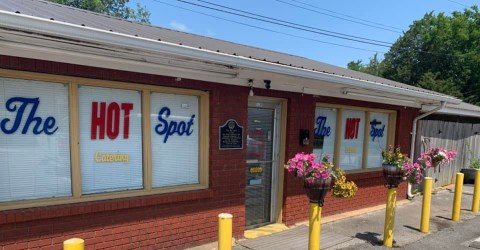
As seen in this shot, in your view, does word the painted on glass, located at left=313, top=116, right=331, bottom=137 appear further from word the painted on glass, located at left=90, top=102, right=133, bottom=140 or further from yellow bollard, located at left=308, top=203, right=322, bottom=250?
word the painted on glass, located at left=90, top=102, right=133, bottom=140

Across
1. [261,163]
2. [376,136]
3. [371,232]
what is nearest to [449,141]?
[376,136]

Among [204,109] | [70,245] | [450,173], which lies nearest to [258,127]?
[204,109]

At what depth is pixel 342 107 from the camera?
678cm

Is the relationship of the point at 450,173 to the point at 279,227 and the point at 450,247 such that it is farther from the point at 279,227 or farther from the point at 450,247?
the point at 279,227

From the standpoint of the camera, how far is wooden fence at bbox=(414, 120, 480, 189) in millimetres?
8980

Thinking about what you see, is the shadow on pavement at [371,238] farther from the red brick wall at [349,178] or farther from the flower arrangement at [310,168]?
the flower arrangement at [310,168]

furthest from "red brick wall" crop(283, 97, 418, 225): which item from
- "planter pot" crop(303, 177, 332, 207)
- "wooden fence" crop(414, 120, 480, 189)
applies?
"planter pot" crop(303, 177, 332, 207)

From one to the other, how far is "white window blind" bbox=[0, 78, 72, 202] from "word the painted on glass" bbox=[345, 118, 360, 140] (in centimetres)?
520

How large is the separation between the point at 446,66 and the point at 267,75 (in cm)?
3613

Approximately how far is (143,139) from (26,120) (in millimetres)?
1283

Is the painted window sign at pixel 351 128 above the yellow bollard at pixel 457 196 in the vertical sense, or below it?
above

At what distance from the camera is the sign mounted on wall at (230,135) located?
493 centimetres

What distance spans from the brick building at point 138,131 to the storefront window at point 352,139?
0.90 metres

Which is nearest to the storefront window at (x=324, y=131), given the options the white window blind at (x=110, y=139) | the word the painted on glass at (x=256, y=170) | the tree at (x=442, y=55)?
the word the painted on glass at (x=256, y=170)
